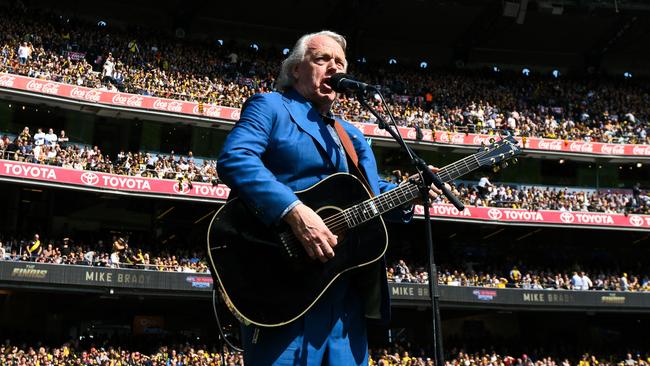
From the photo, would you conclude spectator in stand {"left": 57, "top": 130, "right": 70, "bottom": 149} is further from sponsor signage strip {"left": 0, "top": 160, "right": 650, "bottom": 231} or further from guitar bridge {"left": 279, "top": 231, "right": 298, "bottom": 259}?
guitar bridge {"left": 279, "top": 231, "right": 298, "bottom": 259}

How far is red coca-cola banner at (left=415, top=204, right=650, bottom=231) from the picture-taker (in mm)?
33000

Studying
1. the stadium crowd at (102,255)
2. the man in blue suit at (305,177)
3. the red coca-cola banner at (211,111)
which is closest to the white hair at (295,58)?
the man in blue suit at (305,177)

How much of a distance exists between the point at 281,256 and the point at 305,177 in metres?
0.49

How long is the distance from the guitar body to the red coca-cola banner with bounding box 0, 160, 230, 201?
83.4ft

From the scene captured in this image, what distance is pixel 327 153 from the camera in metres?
4.11

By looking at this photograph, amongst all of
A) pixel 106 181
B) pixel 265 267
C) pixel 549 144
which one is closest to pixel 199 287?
pixel 106 181

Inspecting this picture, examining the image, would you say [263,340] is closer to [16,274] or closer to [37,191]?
[16,274]

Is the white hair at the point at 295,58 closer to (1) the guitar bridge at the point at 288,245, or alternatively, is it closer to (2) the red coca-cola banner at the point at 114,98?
(1) the guitar bridge at the point at 288,245

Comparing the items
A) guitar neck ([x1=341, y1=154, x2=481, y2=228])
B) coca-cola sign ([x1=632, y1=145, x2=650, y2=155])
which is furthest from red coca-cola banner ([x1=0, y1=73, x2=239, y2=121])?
guitar neck ([x1=341, y1=154, x2=481, y2=228])

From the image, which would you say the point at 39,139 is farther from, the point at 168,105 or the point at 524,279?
the point at 524,279

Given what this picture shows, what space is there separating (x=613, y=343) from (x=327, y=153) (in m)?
36.4

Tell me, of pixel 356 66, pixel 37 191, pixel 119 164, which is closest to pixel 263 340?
pixel 119 164

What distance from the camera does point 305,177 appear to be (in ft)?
13.3

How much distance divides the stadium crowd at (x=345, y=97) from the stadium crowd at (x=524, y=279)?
6551 millimetres
